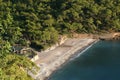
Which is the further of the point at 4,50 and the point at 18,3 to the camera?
the point at 18,3

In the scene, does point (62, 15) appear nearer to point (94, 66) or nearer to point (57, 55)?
point (57, 55)

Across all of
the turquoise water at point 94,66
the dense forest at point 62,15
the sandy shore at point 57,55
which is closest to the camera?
the turquoise water at point 94,66

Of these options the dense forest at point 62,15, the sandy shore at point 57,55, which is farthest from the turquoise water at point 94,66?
the dense forest at point 62,15

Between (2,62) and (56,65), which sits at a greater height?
(2,62)

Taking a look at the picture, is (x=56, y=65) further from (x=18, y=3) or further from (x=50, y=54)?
(x=18, y=3)

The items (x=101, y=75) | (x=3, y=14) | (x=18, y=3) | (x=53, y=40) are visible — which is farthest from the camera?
(x=18, y=3)

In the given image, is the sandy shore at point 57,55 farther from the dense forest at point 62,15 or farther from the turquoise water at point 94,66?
the dense forest at point 62,15

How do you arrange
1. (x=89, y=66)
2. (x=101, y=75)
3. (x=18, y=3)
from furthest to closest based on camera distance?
(x=18, y=3) < (x=89, y=66) < (x=101, y=75)

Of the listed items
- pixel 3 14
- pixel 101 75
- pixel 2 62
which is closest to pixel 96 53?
Answer: pixel 101 75
